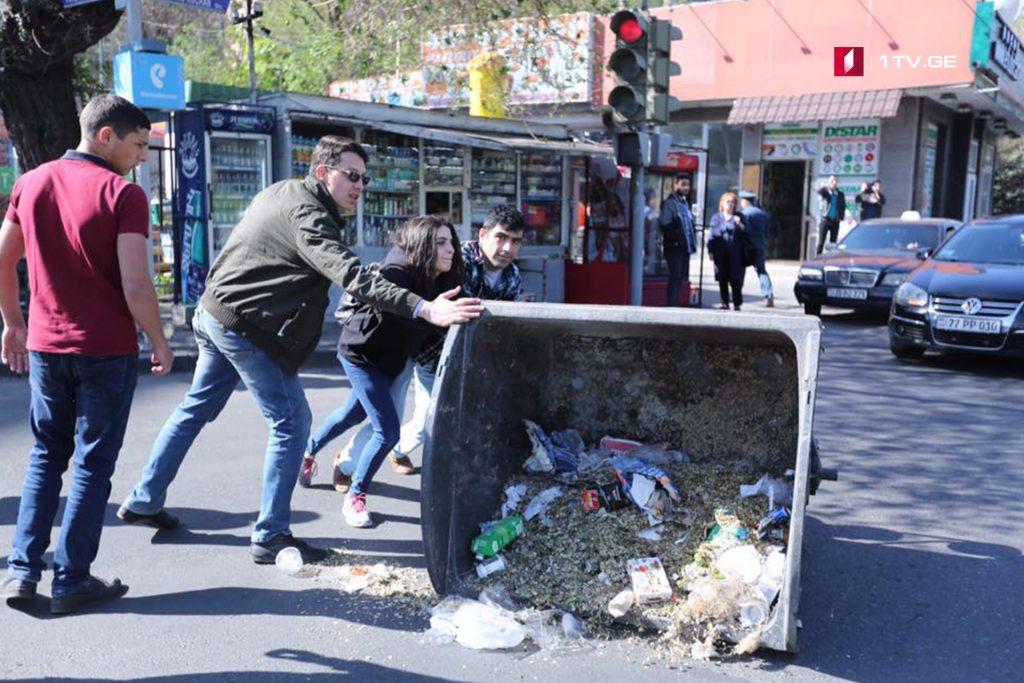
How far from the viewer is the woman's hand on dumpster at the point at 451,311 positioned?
3.87m

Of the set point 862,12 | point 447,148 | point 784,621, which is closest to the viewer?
point 784,621

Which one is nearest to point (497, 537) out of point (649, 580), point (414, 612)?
point (414, 612)

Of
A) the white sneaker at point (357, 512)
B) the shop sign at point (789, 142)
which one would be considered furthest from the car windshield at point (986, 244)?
the shop sign at point (789, 142)

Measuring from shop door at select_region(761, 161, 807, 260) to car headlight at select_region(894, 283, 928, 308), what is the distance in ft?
47.2

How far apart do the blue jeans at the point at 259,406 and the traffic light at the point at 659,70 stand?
659cm

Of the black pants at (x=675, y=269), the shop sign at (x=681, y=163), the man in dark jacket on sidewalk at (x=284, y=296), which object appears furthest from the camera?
the shop sign at (x=681, y=163)

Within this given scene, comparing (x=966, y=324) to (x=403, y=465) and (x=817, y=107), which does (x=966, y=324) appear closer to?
(x=403, y=465)

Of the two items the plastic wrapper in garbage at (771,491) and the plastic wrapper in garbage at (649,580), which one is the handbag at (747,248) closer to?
the plastic wrapper in garbage at (771,491)

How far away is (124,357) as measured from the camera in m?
3.76

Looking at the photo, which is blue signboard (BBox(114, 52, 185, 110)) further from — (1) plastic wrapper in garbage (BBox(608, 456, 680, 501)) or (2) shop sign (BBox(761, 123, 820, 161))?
(2) shop sign (BBox(761, 123, 820, 161))

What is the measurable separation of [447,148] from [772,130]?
12.3 metres

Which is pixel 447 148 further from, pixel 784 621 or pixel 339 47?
pixel 784 621

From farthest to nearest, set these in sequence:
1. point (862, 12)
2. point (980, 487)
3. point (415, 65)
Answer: point (862, 12) < point (415, 65) < point (980, 487)

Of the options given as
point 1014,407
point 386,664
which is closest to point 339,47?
point 1014,407
